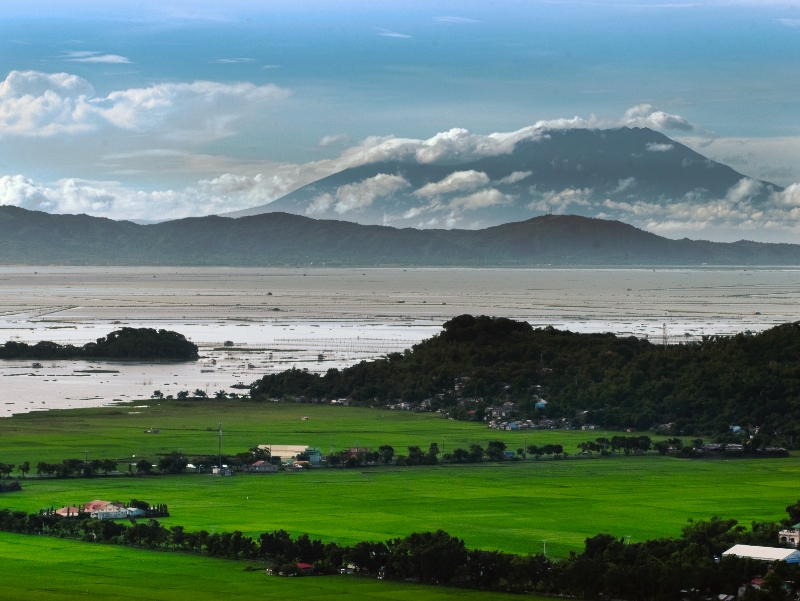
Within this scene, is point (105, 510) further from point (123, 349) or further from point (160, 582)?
point (123, 349)

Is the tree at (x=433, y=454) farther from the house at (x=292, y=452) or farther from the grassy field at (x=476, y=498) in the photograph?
the house at (x=292, y=452)

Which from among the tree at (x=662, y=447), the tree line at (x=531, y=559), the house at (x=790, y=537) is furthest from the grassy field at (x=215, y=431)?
the house at (x=790, y=537)

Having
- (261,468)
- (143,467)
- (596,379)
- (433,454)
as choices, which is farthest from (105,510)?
(596,379)

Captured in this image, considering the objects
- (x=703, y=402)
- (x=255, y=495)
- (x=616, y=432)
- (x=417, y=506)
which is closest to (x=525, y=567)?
(x=417, y=506)

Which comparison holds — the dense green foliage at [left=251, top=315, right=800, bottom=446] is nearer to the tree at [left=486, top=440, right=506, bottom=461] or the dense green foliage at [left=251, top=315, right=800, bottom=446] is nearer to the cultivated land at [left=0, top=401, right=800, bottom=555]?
the cultivated land at [left=0, top=401, right=800, bottom=555]

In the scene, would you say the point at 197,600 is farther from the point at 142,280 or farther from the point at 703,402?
the point at 142,280

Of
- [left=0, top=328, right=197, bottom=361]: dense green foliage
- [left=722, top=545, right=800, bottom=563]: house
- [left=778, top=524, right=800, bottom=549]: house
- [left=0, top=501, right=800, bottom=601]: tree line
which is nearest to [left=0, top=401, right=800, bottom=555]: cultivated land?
[left=0, top=501, right=800, bottom=601]: tree line
